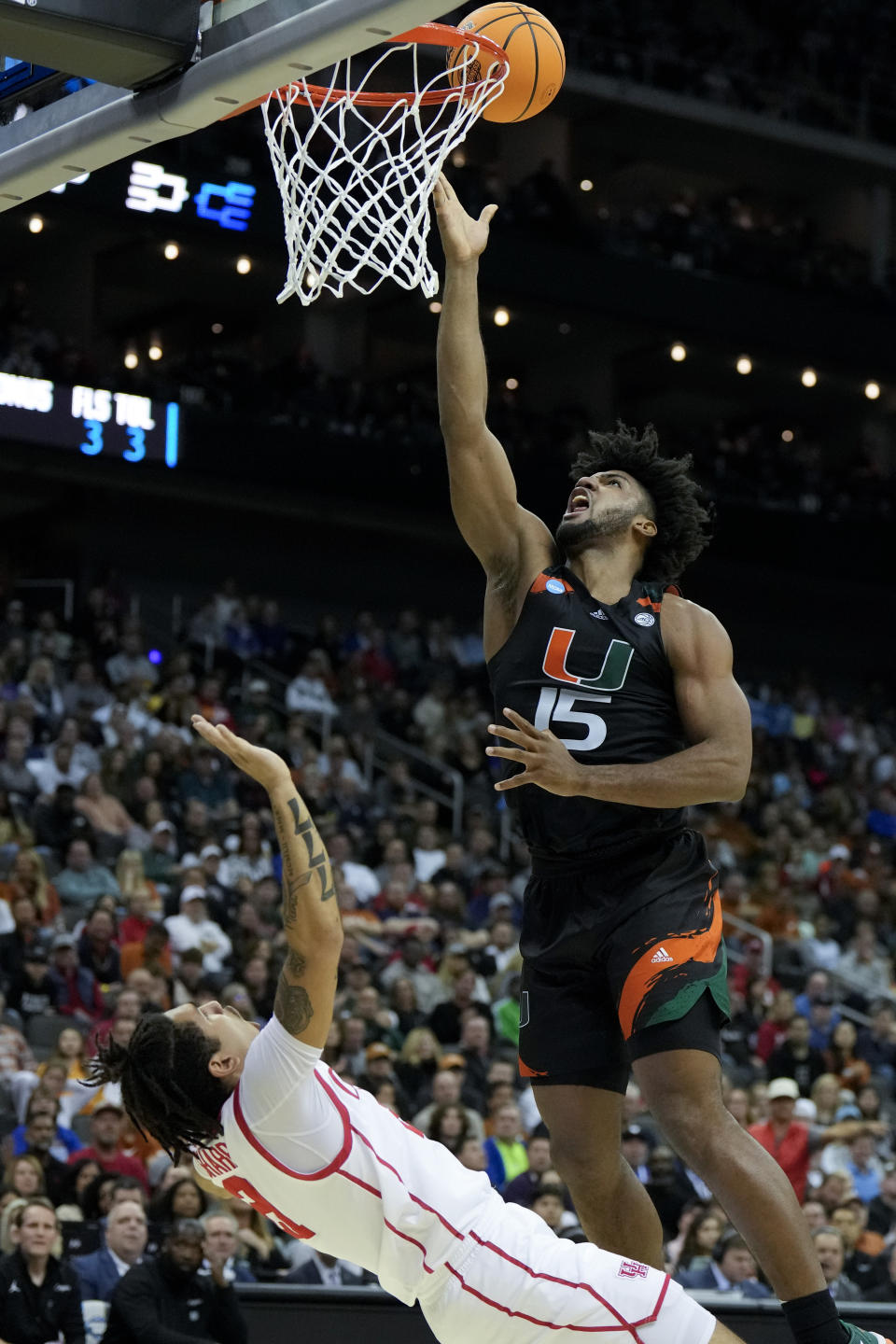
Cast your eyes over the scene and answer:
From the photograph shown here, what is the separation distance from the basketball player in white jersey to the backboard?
1593 millimetres

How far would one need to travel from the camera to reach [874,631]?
98.4 ft

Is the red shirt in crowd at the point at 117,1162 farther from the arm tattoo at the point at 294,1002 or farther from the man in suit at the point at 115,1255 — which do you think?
the arm tattoo at the point at 294,1002

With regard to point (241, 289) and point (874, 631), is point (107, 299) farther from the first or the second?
point (874, 631)

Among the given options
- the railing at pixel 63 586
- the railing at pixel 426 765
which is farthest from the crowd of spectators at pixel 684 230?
the railing at pixel 426 765

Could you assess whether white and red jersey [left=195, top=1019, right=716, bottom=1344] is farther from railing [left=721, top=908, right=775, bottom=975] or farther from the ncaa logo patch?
railing [left=721, top=908, right=775, bottom=975]

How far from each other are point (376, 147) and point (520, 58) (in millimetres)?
554

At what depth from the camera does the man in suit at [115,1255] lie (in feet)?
27.7

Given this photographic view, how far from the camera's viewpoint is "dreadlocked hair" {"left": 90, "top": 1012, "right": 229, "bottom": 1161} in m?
4.26

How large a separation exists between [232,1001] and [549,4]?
65.0 feet

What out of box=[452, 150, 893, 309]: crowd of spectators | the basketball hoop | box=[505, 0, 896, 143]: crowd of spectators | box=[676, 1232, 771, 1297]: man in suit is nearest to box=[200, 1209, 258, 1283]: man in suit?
box=[676, 1232, 771, 1297]: man in suit

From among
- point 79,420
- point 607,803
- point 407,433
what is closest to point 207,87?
point 607,803

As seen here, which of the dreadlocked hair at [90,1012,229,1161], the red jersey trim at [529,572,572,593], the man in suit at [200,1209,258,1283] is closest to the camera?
the dreadlocked hair at [90,1012,229,1161]

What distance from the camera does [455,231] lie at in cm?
513

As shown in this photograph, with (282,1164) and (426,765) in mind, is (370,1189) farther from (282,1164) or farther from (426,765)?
(426,765)
